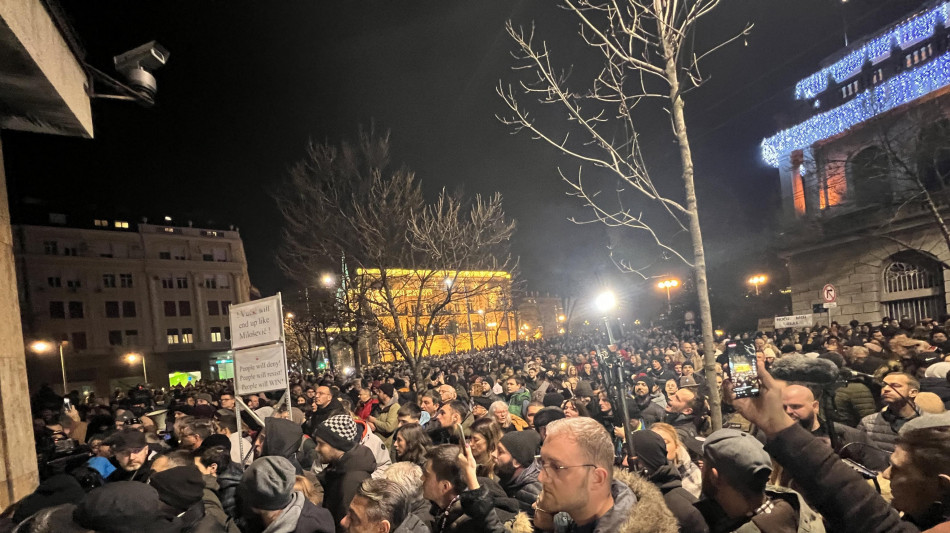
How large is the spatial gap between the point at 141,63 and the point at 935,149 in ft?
78.8

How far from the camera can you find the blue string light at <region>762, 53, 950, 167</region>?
22750 mm

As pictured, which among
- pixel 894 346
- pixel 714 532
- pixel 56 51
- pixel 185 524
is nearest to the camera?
pixel 714 532

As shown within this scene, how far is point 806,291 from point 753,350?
28844 millimetres

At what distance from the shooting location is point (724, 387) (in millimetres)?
2400

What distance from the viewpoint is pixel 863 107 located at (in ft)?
71.8

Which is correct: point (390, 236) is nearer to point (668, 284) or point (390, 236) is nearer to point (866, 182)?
point (866, 182)

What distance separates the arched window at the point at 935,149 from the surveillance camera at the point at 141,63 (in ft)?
75.4

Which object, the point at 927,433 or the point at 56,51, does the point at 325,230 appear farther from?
the point at 927,433

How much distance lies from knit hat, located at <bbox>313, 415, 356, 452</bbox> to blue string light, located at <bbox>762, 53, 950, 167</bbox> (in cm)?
2229

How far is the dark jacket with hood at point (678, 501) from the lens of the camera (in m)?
2.76

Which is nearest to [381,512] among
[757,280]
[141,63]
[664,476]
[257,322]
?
[664,476]

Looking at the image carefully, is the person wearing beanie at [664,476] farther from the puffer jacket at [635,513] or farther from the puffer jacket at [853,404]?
the puffer jacket at [853,404]

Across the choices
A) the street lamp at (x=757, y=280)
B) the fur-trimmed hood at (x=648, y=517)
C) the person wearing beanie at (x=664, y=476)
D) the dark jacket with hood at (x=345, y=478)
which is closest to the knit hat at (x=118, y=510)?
the dark jacket with hood at (x=345, y=478)

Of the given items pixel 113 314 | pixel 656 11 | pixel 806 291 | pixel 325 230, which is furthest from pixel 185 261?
pixel 656 11
